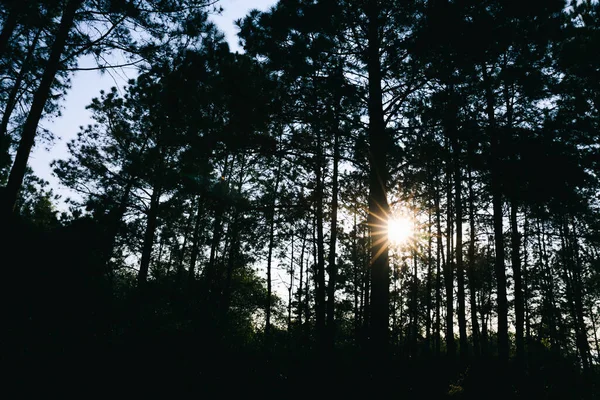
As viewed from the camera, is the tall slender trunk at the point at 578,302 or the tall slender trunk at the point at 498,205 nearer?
the tall slender trunk at the point at 498,205

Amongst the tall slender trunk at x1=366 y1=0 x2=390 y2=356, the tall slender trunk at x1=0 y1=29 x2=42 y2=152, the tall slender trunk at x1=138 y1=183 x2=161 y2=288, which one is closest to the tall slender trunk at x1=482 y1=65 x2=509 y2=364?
the tall slender trunk at x1=366 y1=0 x2=390 y2=356

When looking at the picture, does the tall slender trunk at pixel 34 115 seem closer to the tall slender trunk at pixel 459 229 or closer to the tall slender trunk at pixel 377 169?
the tall slender trunk at pixel 377 169

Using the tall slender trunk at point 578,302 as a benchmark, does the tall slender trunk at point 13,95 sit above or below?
above

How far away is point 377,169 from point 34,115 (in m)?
7.34

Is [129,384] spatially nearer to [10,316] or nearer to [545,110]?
[10,316]

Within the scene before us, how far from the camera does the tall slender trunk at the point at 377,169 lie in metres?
6.23

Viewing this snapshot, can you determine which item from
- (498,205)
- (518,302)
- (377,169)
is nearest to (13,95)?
(377,169)

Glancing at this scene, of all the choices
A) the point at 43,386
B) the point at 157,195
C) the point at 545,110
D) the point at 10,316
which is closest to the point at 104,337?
the point at 10,316

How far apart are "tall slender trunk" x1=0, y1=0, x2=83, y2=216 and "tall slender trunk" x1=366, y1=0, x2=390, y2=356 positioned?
659 centimetres

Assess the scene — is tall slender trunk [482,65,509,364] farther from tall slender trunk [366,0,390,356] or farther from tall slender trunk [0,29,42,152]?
tall slender trunk [0,29,42,152]

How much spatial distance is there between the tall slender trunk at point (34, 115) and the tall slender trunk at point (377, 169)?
259 inches

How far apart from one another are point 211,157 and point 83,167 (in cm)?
820

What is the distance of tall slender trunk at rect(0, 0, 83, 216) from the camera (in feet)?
20.1

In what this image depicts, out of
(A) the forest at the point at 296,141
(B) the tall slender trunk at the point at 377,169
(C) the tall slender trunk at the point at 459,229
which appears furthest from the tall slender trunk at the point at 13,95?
(C) the tall slender trunk at the point at 459,229
